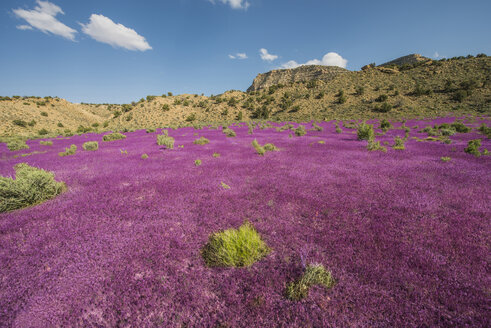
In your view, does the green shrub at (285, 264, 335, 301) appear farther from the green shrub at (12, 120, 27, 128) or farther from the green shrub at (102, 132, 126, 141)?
the green shrub at (12, 120, 27, 128)

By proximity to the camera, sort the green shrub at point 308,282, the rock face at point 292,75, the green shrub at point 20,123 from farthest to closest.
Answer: the rock face at point 292,75
the green shrub at point 20,123
the green shrub at point 308,282

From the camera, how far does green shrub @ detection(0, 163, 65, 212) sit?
4791mm

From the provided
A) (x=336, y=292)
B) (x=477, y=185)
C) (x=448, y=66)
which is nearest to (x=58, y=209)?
(x=336, y=292)

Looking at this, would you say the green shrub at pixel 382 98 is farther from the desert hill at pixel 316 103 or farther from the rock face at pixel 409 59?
the rock face at pixel 409 59

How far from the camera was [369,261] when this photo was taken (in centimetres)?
310

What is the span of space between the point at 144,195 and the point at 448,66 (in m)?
76.6

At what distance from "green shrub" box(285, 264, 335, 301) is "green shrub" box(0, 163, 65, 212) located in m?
6.82

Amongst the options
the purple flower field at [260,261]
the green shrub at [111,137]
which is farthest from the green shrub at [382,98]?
the green shrub at [111,137]

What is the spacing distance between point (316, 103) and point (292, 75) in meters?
73.0

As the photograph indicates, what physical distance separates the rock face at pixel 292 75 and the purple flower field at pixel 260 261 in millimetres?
97561

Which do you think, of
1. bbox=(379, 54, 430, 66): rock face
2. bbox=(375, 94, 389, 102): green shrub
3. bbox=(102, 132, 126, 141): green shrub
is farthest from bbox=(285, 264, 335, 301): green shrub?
bbox=(379, 54, 430, 66): rock face

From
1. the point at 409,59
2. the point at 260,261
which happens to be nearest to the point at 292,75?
the point at 409,59

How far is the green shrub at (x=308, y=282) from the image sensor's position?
2.55 meters

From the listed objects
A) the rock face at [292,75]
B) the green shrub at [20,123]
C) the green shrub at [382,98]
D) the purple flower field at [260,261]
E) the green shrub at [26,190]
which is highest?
the rock face at [292,75]
